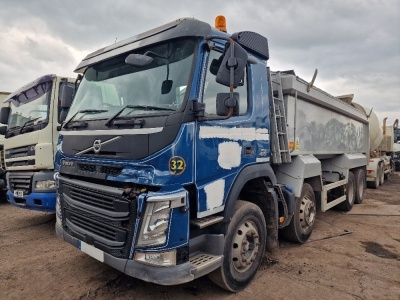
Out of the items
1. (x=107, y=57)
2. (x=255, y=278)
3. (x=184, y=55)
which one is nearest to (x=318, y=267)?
(x=255, y=278)

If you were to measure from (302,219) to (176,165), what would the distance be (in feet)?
9.84

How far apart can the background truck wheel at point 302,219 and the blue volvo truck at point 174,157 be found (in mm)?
703

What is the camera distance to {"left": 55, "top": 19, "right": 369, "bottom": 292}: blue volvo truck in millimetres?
2521

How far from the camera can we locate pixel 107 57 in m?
3.33

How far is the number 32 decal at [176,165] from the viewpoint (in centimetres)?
251

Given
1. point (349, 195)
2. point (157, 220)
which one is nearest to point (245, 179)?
point (157, 220)

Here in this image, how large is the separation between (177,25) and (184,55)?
1.03 ft

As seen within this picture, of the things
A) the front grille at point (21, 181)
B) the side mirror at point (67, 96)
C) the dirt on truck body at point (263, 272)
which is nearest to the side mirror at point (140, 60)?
the side mirror at point (67, 96)

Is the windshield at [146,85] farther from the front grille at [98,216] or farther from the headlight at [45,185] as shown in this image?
the headlight at [45,185]

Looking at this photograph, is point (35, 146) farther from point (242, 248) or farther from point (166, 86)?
point (242, 248)

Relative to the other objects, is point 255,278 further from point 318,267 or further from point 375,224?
point 375,224

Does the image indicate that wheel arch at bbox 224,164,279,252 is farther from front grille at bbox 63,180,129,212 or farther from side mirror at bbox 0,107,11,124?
side mirror at bbox 0,107,11,124

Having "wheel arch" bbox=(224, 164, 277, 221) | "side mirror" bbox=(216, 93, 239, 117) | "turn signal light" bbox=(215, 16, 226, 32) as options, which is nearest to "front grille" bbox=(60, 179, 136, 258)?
"wheel arch" bbox=(224, 164, 277, 221)

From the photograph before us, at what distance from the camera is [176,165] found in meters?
2.54
